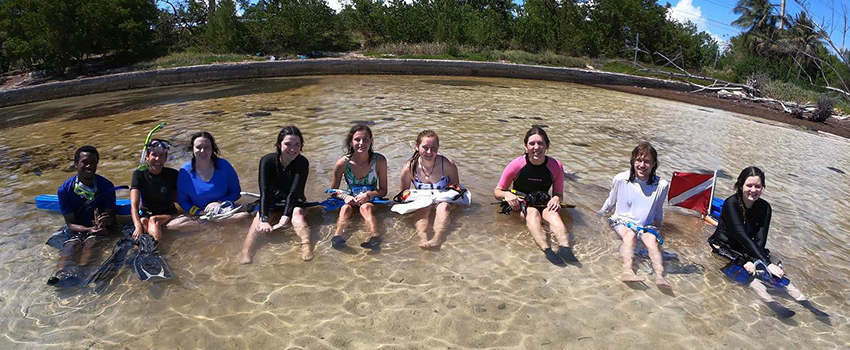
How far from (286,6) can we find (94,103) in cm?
1280

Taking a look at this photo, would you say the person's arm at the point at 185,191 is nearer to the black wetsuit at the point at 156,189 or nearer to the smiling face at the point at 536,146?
the black wetsuit at the point at 156,189

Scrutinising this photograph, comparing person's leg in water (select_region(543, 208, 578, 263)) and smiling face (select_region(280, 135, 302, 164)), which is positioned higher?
smiling face (select_region(280, 135, 302, 164))

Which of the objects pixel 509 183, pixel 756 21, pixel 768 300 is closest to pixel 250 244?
pixel 509 183

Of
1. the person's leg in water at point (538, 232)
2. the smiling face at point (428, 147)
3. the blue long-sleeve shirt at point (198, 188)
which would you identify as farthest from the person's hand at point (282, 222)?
the person's leg in water at point (538, 232)

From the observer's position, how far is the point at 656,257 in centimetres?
364

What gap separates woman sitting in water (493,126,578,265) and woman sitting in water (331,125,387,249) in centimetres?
125

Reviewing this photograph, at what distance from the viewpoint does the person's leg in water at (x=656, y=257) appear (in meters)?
3.45

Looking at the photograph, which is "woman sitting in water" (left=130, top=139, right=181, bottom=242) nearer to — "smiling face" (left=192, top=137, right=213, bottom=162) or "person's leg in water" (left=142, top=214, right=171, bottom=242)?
"person's leg in water" (left=142, top=214, right=171, bottom=242)

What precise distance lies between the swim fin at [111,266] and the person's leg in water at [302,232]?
1313 mm

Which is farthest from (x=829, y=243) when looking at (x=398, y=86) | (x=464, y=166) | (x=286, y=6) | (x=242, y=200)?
(x=286, y=6)

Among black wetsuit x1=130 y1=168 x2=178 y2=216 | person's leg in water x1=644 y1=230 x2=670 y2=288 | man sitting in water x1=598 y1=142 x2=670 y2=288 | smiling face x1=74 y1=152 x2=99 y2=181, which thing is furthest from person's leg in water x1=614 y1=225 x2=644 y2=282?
smiling face x1=74 y1=152 x2=99 y2=181

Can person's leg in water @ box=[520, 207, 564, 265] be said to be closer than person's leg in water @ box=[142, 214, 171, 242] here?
Yes

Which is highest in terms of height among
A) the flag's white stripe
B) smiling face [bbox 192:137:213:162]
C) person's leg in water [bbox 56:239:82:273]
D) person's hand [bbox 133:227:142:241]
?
smiling face [bbox 192:137:213:162]

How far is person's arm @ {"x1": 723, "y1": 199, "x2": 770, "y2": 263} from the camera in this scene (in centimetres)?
340
